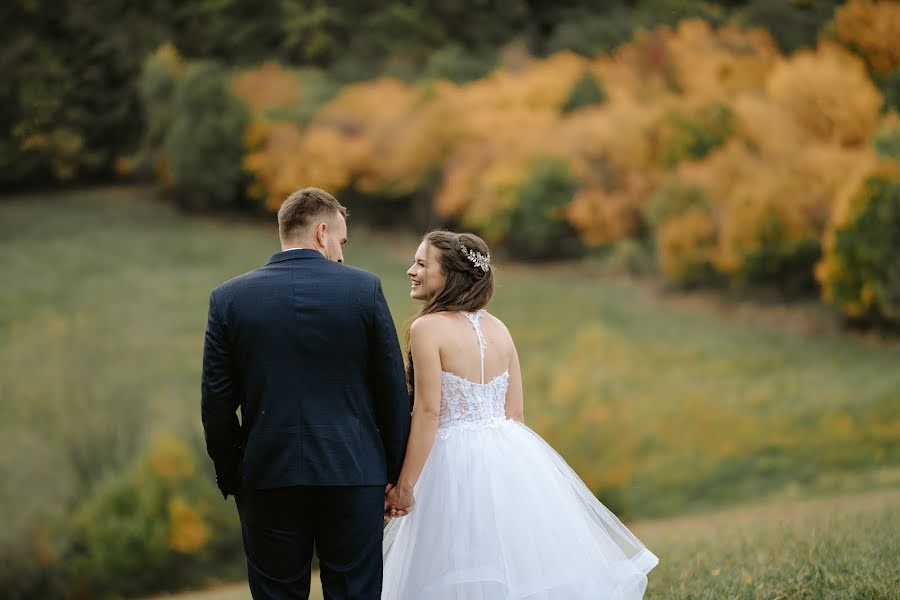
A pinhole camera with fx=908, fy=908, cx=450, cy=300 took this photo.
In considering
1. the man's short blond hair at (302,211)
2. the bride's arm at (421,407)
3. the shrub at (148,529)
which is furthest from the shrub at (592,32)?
the man's short blond hair at (302,211)

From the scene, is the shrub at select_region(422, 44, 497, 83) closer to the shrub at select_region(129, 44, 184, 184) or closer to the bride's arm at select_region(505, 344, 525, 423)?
the shrub at select_region(129, 44, 184, 184)

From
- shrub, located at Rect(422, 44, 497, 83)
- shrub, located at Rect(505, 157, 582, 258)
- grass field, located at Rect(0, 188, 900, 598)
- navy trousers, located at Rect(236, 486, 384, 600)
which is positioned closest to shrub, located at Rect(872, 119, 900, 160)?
grass field, located at Rect(0, 188, 900, 598)

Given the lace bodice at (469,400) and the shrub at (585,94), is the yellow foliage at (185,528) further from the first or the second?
the shrub at (585,94)

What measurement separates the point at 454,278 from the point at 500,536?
3.10 feet

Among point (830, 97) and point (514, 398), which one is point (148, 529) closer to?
point (514, 398)

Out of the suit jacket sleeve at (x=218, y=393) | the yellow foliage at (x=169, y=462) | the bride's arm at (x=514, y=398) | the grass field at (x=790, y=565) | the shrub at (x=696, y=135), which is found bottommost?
the yellow foliage at (x=169, y=462)

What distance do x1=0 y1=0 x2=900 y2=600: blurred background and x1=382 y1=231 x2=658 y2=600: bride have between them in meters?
0.81

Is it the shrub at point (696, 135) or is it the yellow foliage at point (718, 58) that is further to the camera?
the yellow foliage at point (718, 58)

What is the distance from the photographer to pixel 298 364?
285cm

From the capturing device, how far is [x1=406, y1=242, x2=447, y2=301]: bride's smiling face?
3367 mm

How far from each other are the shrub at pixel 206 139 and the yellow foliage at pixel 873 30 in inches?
685

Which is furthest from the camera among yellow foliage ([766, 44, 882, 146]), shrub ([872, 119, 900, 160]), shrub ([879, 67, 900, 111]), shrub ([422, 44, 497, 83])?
shrub ([422, 44, 497, 83])

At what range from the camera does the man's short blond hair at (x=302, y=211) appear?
294 cm

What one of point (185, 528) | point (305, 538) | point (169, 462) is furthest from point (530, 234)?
point (305, 538)
